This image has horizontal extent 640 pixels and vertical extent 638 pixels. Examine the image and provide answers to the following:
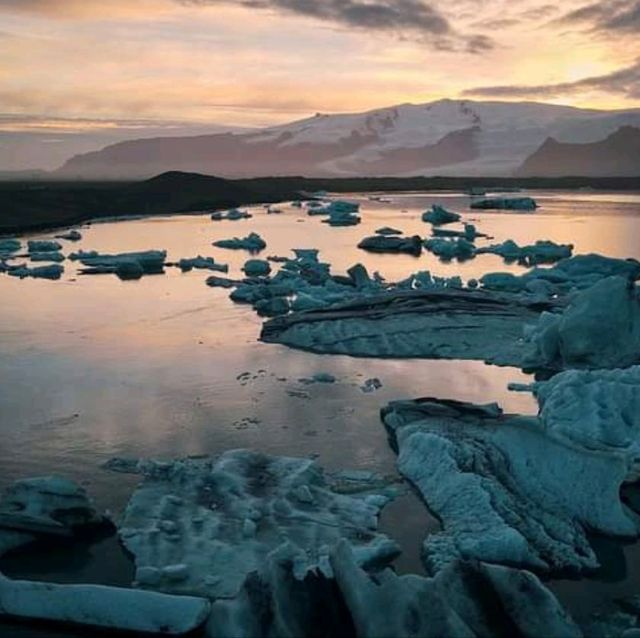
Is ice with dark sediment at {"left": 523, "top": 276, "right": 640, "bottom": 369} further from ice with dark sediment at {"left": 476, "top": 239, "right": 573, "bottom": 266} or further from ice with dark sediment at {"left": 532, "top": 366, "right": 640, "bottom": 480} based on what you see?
ice with dark sediment at {"left": 476, "top": 239, "right": 573, "bottom": 266}

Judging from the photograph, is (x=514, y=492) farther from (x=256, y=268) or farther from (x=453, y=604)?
(x=256, y=268)

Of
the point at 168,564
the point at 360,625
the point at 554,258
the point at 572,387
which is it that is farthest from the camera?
the point at 554,258

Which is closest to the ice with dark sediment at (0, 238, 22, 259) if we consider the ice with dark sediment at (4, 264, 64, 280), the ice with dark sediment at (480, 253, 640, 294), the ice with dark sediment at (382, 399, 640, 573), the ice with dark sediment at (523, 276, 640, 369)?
the ice with dark sediment at (4, 264, 64, 280)

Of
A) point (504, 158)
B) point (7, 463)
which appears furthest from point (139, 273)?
point (504, 158)

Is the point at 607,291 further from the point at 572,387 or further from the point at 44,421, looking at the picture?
the point at 44,421

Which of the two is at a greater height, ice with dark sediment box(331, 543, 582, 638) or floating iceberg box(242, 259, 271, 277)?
ice with dark sediment box(331, 543, 582, 638)

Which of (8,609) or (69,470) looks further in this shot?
(69,470)
